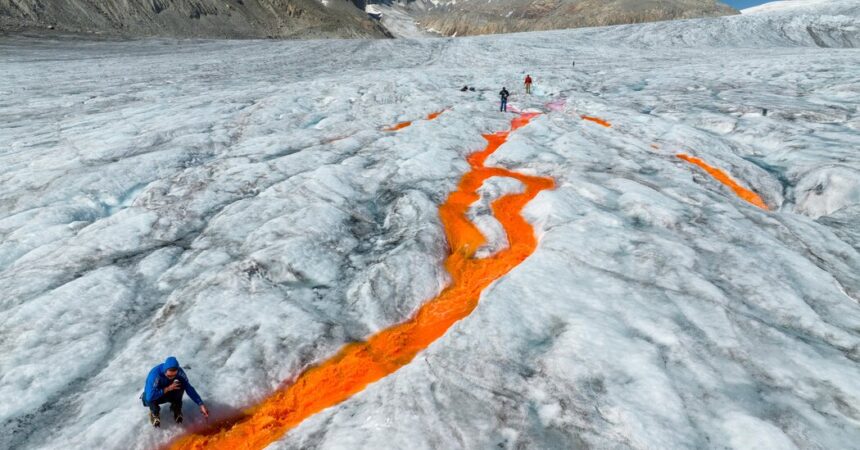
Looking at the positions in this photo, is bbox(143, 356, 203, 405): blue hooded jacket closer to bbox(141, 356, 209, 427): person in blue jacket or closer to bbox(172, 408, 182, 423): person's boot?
bbox(141, 356, 209, 427): person in blue jacket

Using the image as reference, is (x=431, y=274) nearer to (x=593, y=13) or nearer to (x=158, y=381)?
(x=158, y=381)

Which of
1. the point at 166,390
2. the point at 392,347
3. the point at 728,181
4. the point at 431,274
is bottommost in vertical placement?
the point at 392,347

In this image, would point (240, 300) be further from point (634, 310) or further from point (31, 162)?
point (31, 162)

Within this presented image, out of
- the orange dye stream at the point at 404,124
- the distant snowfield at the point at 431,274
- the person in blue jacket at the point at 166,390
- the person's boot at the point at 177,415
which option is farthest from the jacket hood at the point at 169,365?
the orange dye stream at the point at 404,124

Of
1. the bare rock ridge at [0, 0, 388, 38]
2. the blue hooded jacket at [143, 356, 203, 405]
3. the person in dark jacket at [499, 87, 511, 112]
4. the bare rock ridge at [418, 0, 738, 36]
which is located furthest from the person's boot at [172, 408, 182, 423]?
the bare rock ridge at [418, 0, 738, 36]

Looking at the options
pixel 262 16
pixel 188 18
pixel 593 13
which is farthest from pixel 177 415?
pixel 593 13

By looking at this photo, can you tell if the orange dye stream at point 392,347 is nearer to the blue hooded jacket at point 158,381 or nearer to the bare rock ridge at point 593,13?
the blue hooded jacket at point 158,381
